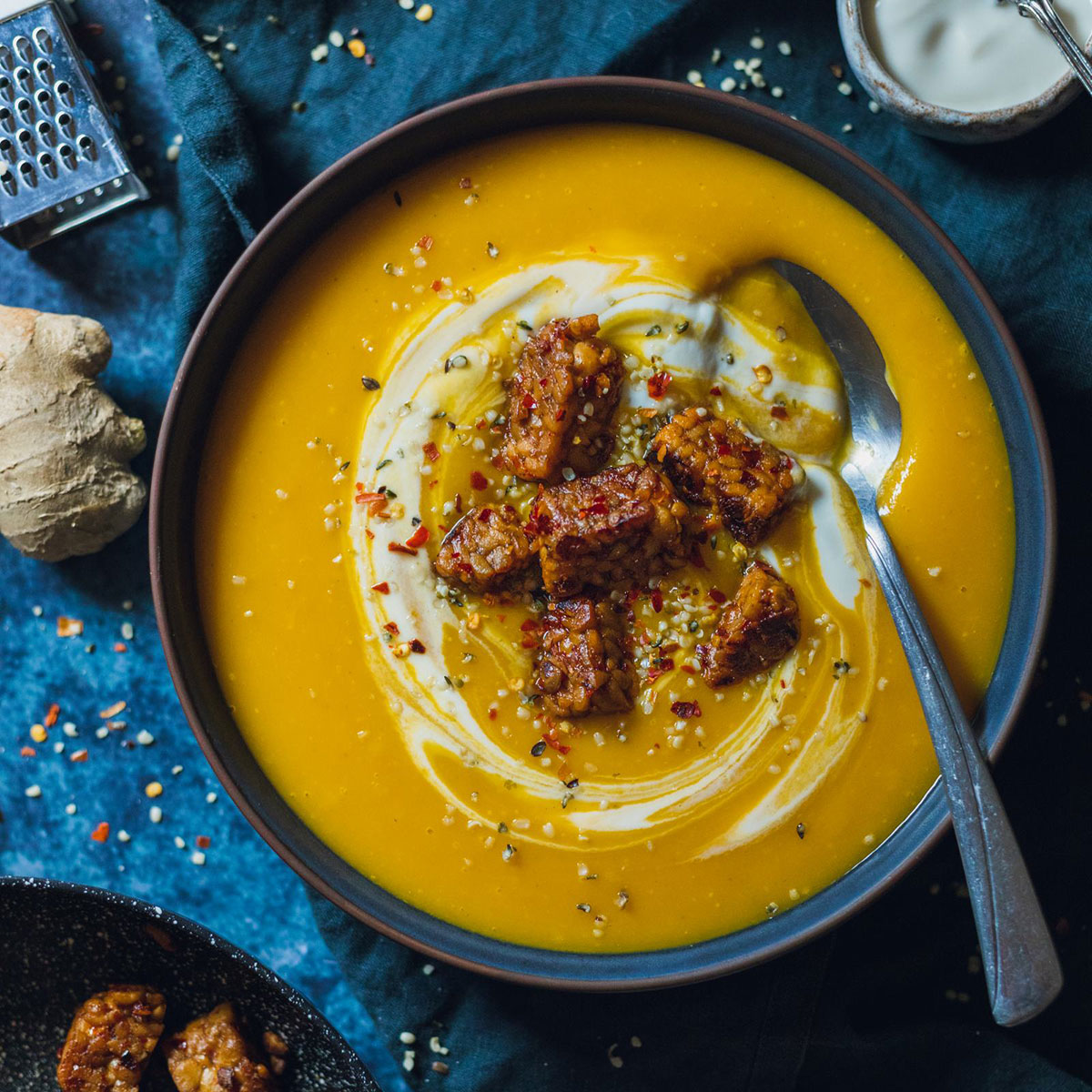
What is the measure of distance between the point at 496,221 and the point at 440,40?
2.06ft

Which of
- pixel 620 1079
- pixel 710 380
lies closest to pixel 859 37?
pixel 710 380

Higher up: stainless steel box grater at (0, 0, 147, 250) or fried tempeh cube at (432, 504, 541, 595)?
stainless steel box grater at (0, 0, 147, 250)

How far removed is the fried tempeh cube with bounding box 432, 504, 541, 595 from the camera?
244cm

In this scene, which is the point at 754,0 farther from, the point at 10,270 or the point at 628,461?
the point at 10,270

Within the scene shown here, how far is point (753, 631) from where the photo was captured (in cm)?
241

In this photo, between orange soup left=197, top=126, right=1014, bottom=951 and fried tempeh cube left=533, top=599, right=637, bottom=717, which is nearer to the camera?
fried tempeh cube left=533, top=599, right=637, bottom=717

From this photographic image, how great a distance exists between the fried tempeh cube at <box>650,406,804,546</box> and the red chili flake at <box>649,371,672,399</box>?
0.06 m

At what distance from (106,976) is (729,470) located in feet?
6.52

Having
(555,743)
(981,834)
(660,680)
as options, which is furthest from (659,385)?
(981,834)

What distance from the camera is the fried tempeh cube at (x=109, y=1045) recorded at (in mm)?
2793

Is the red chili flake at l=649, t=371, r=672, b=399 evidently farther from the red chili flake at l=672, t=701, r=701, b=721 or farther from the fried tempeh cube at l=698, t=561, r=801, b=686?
the red chili flake at l=672, t=701, r=701, b=721

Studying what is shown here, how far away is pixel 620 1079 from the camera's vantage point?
2855 millimetres

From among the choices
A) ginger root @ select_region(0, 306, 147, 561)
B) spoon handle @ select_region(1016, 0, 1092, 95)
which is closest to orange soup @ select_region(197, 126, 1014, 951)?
ginger root @ select_region(0, 306, 147, 561)

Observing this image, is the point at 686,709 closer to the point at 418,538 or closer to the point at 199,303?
the point at 418,538
